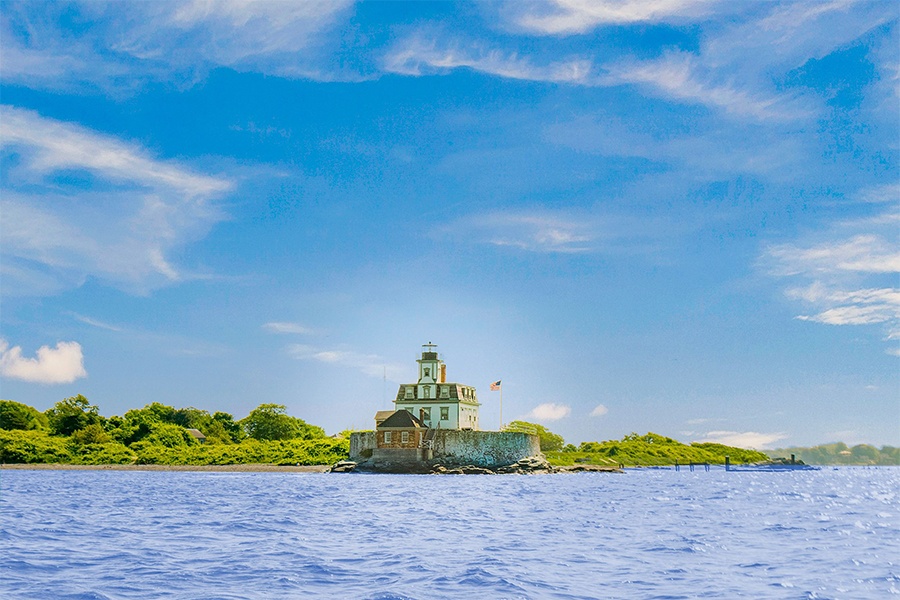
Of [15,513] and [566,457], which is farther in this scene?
[566,457]

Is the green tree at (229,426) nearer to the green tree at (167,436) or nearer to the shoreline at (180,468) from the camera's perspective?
the green tree at (167,436)

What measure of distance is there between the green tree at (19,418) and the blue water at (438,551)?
79447mm

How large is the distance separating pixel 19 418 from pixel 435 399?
188 ft

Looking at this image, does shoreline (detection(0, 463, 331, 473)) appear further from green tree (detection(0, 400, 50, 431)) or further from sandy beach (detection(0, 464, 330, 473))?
green tree (detection(0, 400, 50, 431))

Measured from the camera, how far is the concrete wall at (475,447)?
8669cm

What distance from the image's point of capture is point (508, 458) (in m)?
87.4

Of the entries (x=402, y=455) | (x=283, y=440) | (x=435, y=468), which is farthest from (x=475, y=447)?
(x=283, y=440)

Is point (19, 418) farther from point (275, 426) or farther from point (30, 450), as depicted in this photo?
point (275, 426)

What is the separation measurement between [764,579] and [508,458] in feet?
235

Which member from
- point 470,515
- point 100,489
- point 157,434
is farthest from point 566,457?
point 470,515

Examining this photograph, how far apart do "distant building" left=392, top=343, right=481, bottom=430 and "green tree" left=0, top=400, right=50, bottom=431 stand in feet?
168

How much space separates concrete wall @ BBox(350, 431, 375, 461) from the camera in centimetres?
8819

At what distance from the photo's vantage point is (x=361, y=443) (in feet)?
291

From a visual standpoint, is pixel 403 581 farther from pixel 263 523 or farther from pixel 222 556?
pixel 263 523
